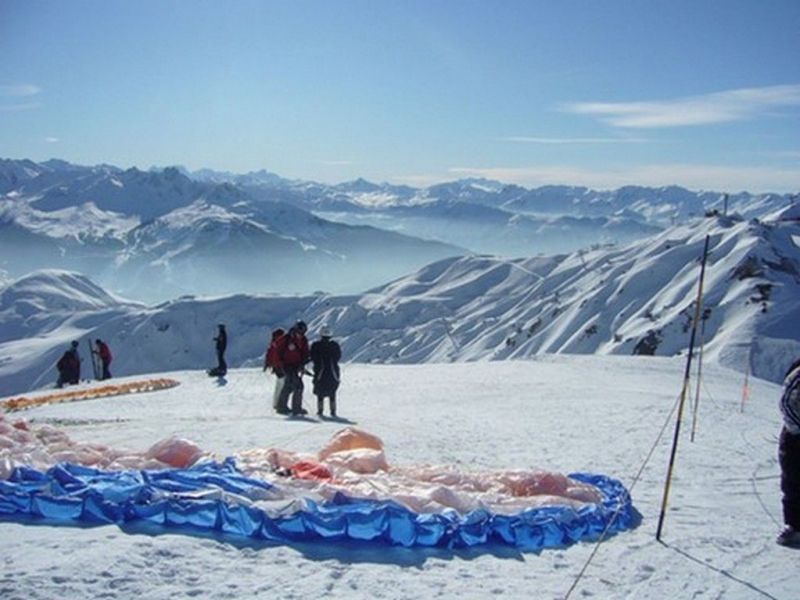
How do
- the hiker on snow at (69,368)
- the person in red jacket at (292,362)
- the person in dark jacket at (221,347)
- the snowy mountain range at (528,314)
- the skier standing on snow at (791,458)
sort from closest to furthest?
the skier standing on snow at (791,458)
the person in red jacket at (292,362)
the person in dark jacket at (221,347)
the hiker on snow at (69,368)
the snowy mountain range at (528,314)

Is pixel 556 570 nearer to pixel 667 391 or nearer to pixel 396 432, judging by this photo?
pixel 396 432

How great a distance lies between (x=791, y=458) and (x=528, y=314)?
96356 mm

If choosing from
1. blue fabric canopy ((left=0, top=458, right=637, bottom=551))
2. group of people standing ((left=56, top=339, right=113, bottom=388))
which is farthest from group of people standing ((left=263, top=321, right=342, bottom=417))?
group of people standing ((left=56, top=339, right=113, bottom=388))

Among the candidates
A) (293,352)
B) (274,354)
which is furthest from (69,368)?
(293,352)

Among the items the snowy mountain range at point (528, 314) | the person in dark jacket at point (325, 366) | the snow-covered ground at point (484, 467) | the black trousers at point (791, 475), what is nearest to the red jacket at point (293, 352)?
the person in dark jacket at point (325, 366)

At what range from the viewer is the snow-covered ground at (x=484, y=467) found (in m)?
6.50

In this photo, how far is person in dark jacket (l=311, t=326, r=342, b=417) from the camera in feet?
52.7

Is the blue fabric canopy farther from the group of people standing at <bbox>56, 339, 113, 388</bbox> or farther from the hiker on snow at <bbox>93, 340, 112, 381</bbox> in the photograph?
the hiker on snow at <bbox>93, 340, 112, 381</bbox>

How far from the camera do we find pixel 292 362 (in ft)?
54.2

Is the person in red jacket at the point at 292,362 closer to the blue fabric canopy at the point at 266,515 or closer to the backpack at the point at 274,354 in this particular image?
the backpack at the point at 274,354

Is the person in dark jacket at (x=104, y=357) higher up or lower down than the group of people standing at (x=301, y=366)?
lower down

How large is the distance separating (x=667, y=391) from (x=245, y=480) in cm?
1497

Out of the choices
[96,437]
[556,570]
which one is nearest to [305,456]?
[556,570]

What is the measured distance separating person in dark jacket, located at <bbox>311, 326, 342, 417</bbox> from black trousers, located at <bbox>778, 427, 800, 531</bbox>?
31.2 ft
